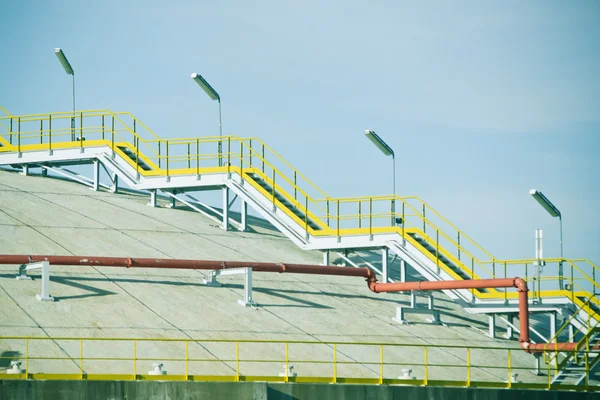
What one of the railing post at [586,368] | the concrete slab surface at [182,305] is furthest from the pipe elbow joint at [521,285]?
the railing post at [586,368]

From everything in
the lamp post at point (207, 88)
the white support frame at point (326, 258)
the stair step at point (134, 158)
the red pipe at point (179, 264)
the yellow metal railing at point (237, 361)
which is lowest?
the yellow metal railing at point (237, 361)

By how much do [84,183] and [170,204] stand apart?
382 cm

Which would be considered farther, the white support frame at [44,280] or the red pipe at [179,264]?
the red pipe at [179,264]

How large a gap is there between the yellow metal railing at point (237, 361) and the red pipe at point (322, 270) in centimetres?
113

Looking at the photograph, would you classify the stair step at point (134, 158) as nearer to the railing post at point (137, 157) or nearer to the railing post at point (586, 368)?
the railing post at point (137, 157)

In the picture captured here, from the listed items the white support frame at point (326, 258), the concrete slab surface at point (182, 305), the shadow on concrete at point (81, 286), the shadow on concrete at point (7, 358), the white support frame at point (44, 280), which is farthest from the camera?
the white support frame at point (326, 258)

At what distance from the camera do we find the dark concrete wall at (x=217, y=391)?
23.2 meters

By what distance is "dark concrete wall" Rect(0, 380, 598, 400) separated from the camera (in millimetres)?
23156

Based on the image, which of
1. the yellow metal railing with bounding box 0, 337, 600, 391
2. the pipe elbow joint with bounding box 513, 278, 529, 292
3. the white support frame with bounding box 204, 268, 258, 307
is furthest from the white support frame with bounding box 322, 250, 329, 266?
the pipe elbow joint with bounding box 513, 278, 529, 292

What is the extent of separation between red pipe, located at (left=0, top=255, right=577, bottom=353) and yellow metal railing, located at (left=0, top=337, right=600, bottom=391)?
3.71 feet

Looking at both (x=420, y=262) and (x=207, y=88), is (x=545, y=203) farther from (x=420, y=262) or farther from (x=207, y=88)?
(x=207, y=88)

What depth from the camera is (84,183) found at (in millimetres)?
43750

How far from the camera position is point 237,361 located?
995 inches

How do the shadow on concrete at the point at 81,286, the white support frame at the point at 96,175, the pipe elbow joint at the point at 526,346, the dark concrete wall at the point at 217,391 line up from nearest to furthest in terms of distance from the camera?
the dark concrete wall at the point at 217,391, the shadow on concrete at the point at 81,286, the pipe elbow joint at the point at 526,346, the white support frame at the point at 96,175
